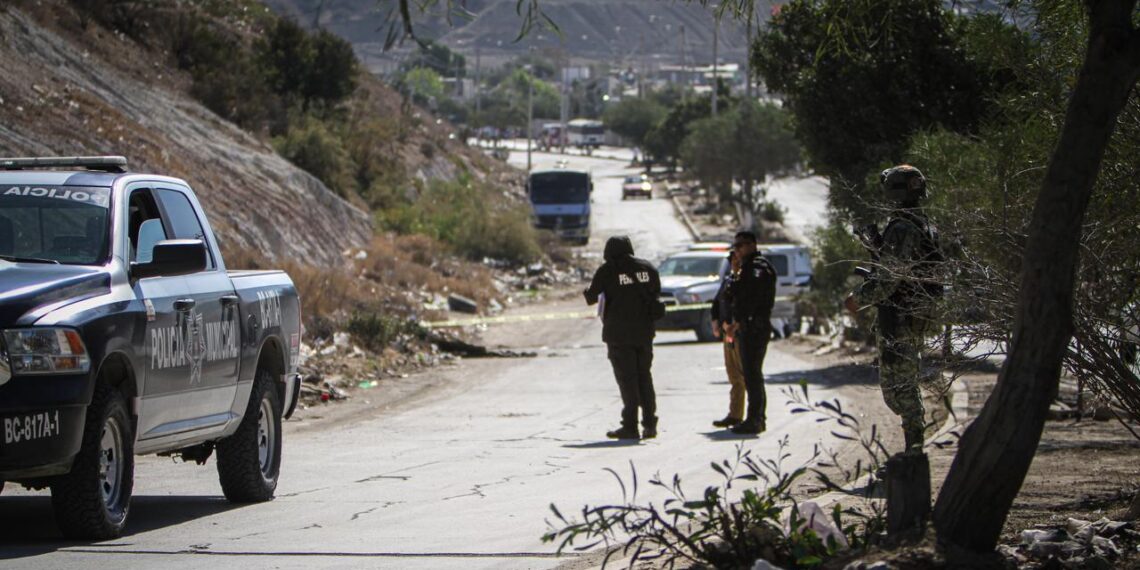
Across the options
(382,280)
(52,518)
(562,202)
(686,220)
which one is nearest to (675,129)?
(686,220)

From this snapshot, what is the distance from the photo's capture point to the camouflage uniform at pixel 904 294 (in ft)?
25.3

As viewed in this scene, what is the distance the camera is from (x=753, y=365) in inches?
529

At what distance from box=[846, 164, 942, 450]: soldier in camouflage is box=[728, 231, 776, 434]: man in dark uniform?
408cm

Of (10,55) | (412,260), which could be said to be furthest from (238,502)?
(412,260)

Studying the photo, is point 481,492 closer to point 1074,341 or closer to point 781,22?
point 1074,341

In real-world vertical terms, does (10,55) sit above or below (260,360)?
above

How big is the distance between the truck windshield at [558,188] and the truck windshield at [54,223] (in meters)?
53.4

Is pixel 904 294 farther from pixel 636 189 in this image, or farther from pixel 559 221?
pixel 636 189

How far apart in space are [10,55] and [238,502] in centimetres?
2107

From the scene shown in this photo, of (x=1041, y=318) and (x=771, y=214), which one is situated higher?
(x=1041, y=318)

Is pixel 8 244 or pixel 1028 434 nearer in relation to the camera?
pixel 1028 434

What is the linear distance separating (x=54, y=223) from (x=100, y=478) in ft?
4.91

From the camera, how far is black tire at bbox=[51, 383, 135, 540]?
23.6ft

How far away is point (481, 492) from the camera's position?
31.6ft
